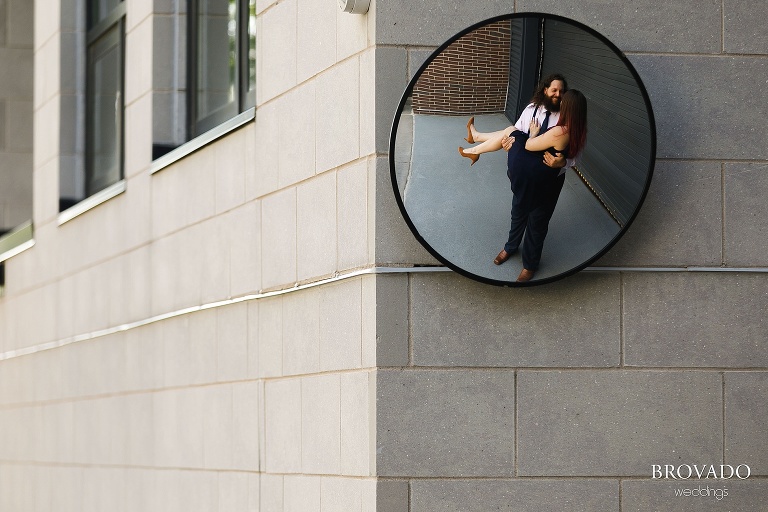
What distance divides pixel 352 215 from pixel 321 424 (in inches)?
40.1

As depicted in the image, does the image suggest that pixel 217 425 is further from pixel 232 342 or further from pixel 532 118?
pixel 532 118

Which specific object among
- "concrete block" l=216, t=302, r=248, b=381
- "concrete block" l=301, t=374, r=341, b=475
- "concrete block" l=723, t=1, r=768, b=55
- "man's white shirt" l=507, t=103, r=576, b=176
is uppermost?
"concrete block" l=723, t=1, r=768, b=55

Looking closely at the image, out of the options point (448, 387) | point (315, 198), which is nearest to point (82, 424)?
point (315, 198)

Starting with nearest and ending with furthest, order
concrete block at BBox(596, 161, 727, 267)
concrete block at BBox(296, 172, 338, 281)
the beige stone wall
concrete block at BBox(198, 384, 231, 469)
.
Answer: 1. concrete block at BBox(596, 161, 727, 267)
2. the beige stone wall
3. concrete block at BBox(296, 172, 338, 281)
4. concrete block at BBox(198, 384, 231, 469)

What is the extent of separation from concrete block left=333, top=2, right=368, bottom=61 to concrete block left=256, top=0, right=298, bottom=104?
55 centimetres

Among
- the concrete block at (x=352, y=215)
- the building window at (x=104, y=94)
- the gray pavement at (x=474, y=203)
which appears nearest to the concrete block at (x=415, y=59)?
the gray pavement at (x=474, y=203)

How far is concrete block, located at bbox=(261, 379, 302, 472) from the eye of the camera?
6.55 metres

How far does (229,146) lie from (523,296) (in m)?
2.45

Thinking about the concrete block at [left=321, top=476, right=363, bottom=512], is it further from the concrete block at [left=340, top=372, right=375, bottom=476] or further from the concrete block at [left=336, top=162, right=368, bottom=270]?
the concrete block at [left=336, top=162, right=368, bottom=270]

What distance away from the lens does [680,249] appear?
5.84 metres

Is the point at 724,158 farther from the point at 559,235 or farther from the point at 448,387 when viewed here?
the point at 448,387

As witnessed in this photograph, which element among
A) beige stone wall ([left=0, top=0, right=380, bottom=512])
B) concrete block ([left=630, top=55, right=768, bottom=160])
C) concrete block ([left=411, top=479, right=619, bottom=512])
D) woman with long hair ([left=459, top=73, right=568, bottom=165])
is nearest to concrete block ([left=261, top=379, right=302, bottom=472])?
beige stone wall ([left=0, top=0, right=380, bottom=512])

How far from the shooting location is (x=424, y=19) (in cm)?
577

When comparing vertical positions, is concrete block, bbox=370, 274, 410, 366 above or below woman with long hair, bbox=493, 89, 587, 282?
below
